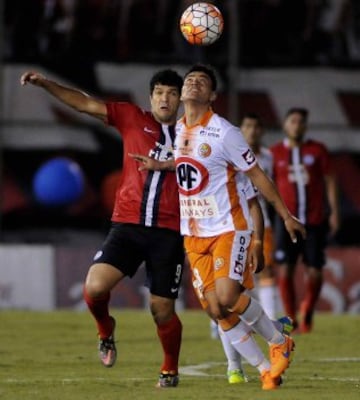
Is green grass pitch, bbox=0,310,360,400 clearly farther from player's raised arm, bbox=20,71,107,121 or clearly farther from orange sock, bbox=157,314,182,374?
player's raised arm, bbox=20,71,107,121

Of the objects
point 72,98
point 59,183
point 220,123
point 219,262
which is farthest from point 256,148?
point 59,183

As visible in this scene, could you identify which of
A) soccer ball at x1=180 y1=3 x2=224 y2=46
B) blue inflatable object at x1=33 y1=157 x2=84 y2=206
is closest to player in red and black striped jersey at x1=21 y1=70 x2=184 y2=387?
soccer ball at x1=180 y1=3 x2=224 y2=46

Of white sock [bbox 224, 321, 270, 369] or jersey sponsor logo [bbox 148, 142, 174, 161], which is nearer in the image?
white sock [bbox 224, 321, 270, 369]

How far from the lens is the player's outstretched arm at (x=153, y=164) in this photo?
34.6 feet

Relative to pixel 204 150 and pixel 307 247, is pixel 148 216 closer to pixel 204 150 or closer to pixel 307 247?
pixel 204 150

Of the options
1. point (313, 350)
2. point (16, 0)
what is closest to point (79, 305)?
point (16, 0)


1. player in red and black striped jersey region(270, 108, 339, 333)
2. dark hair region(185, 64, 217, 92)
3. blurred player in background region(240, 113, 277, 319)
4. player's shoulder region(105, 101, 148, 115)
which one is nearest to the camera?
dark hair region(185, 64, 217, 92)

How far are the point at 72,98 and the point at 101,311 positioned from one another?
155 centimetres

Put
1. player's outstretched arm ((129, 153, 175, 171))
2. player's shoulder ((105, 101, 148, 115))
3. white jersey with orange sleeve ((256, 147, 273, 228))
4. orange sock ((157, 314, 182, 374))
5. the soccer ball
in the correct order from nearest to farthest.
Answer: player's outstretched arm ((129, 153, 175, 171)) → orange sock ((157, 314, 182, 374)) → player's shoulder ((105, 101, 148, 115)) → the soccer ball → white jersey with orange sleeve ((256, 147, 273, 228))

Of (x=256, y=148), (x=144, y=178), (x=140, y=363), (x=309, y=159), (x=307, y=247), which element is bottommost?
(x=140, y=363)

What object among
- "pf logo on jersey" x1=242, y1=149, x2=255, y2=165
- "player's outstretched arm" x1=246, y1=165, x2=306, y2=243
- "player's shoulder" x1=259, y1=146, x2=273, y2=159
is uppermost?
"pf logo on jersey" x1=242, y1=149, x2=255, y2=165

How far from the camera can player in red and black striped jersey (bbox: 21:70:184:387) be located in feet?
35.0

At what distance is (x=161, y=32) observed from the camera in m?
23.7

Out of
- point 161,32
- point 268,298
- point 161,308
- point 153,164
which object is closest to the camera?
point 153,164
